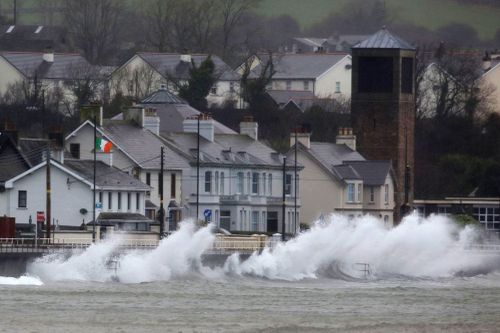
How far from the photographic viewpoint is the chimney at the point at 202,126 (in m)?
136

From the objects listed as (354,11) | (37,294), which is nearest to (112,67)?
(354,11)

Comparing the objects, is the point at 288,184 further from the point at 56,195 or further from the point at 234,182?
the point at 56,195

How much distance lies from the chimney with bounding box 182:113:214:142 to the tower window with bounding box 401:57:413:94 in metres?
19.6

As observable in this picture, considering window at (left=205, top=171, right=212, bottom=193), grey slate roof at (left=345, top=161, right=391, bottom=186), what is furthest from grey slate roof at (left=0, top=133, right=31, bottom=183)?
grey slate roof at (left=345, top=161, right=391, bottom=186)

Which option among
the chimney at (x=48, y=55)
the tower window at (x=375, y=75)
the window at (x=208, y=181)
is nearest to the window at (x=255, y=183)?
the window at (x=208, y=181)

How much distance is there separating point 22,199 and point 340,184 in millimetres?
28230

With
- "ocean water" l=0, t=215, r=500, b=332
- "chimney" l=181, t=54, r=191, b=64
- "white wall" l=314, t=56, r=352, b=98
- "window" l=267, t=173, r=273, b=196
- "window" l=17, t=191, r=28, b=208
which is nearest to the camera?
"ocean water" l=0, t=215, r=500, b=332

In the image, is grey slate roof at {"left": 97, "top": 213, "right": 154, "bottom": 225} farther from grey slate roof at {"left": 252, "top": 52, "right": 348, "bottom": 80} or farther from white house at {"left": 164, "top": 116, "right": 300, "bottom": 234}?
grey slate roof at {"left": 252, "top": 52, "right": 348, "bottom": 80}

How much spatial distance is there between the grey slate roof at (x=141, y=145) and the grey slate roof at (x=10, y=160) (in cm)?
699

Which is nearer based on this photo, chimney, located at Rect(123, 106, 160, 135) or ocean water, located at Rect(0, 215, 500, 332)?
ocean water, located at Rect(0, 215, 500, 332)

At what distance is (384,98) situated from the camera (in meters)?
155

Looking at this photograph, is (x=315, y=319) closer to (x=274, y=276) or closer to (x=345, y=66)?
(x=274, y=276)

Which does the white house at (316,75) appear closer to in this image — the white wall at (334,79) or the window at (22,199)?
the white wall at (334,79)

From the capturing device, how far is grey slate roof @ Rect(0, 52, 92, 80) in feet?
591
